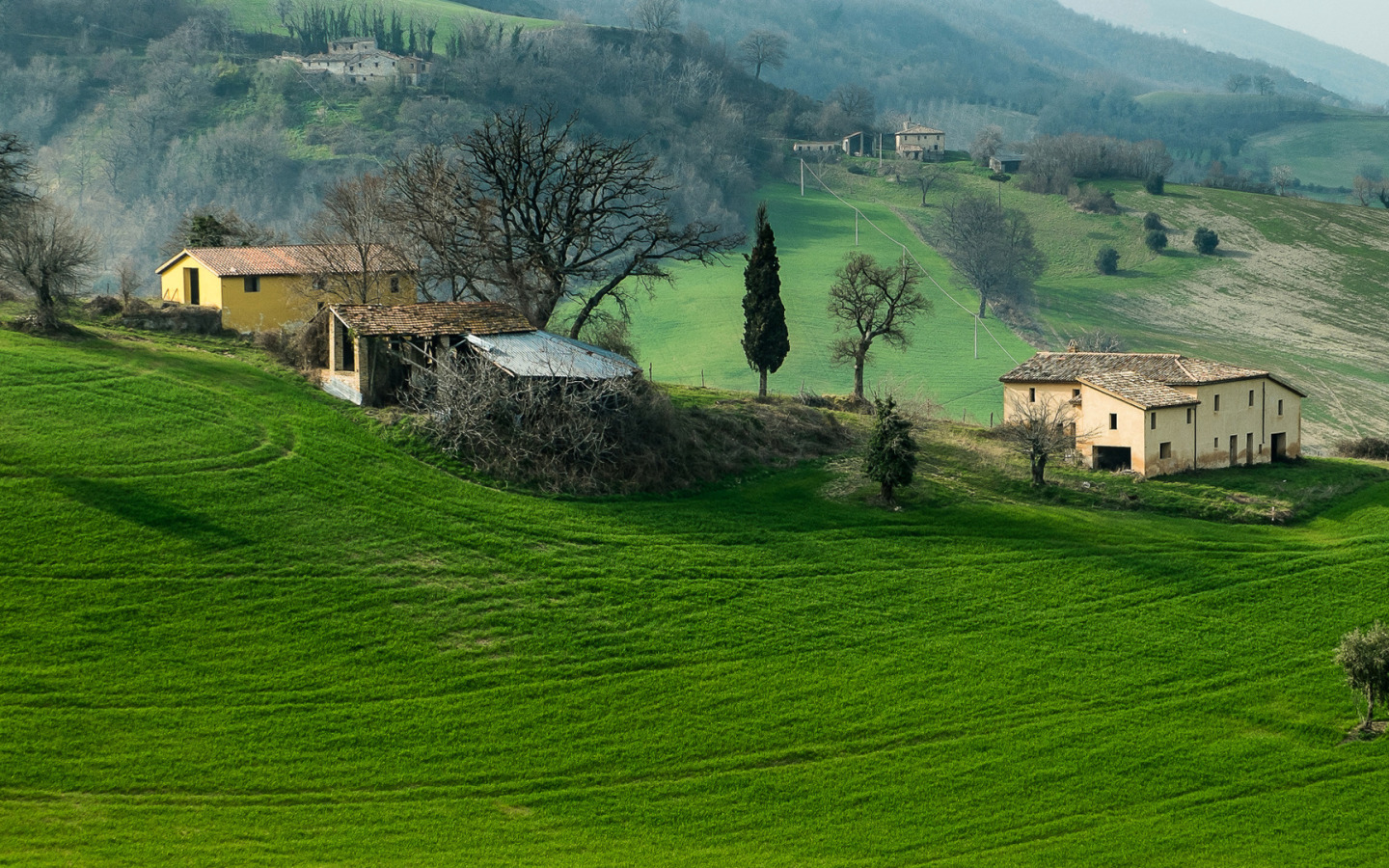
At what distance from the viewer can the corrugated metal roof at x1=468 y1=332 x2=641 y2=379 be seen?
1896 inches

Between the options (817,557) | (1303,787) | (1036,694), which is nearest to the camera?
(1303,787)

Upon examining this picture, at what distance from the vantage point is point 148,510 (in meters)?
37.9

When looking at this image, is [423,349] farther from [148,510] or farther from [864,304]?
[864,304]

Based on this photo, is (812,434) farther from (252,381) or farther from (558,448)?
(252,381)

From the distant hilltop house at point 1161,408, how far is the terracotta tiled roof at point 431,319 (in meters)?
24.2

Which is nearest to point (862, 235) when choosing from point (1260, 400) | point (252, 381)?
point (1260, 400)

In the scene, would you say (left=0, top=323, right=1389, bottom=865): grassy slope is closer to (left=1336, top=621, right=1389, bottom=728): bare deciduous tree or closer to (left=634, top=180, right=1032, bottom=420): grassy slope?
(left=1336, top=621, right=1389, bottom=728): bare deciduous tree

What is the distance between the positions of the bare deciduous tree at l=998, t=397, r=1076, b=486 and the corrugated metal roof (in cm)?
1602

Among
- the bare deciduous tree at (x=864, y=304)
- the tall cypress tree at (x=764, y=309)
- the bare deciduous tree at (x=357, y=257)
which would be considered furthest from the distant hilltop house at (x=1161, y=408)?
the bare deciduous tree at (x=357, y=257)

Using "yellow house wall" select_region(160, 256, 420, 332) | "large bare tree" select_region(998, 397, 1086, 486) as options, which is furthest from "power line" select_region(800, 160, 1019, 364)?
"yellow house wall" select_region(160, 256, 420, 332)

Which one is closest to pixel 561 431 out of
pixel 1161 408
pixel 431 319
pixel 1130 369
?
pixel 431 319

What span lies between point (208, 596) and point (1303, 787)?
27158 millimetres

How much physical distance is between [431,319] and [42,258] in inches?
546

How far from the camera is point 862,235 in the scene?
144 m
